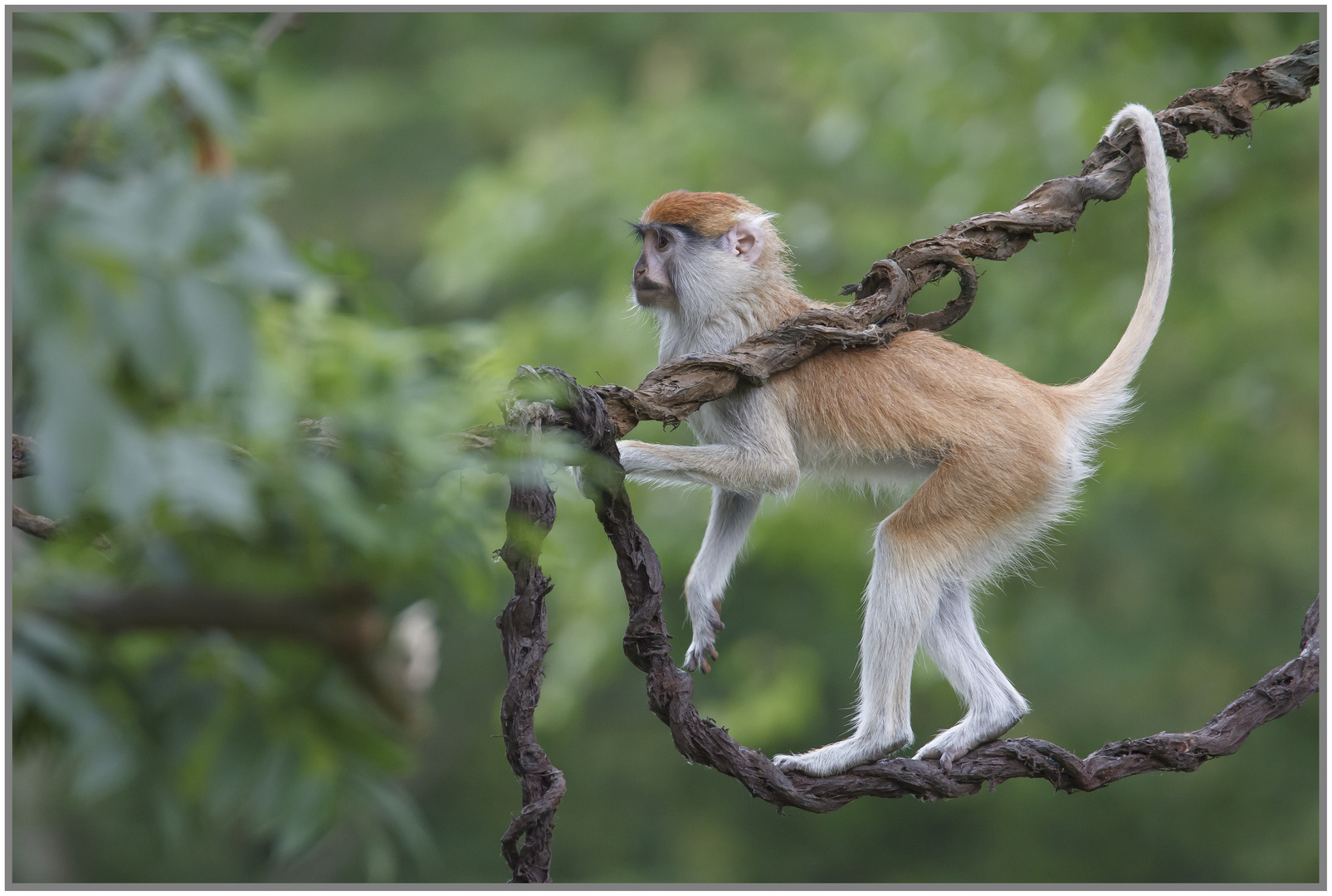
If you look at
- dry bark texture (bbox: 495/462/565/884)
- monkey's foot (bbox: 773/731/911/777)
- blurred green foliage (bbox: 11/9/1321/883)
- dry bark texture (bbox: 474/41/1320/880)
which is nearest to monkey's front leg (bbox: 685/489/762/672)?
monkey's foot (bbox: 773/731/911/777)

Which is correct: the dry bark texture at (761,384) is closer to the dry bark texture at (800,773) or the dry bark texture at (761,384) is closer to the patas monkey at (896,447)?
the dry bark texture at (800,773)

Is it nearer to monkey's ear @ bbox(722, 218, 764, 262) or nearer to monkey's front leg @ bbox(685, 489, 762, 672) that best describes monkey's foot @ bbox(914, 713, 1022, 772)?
monkey's front leg @ bbox(685, 489, 762, 672)

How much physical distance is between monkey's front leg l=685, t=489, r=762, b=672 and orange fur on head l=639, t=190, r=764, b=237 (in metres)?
0.82

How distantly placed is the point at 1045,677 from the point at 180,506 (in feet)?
24.1

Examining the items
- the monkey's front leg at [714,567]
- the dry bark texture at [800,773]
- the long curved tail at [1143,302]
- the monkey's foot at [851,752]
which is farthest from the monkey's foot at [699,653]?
the long curved tail at [1143,302]

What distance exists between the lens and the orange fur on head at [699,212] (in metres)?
3.48

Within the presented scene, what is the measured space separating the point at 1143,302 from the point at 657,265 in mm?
1408

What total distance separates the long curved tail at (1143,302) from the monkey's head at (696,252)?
1.07 metres

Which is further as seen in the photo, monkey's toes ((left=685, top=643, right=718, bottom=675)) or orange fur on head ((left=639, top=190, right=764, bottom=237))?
orange fur on head ((left=639, top=190, right=764, bottom=237))

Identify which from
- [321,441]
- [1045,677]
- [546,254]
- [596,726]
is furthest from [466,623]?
[321,441]

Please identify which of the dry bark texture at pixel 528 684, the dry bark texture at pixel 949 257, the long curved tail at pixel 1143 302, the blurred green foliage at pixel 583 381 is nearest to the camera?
the blurred green foliage at pixel 583 381

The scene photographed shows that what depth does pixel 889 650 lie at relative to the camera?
298 cm

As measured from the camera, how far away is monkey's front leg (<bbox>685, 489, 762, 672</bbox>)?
9.57 ft

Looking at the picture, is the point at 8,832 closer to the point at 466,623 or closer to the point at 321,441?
the point at 321,441
